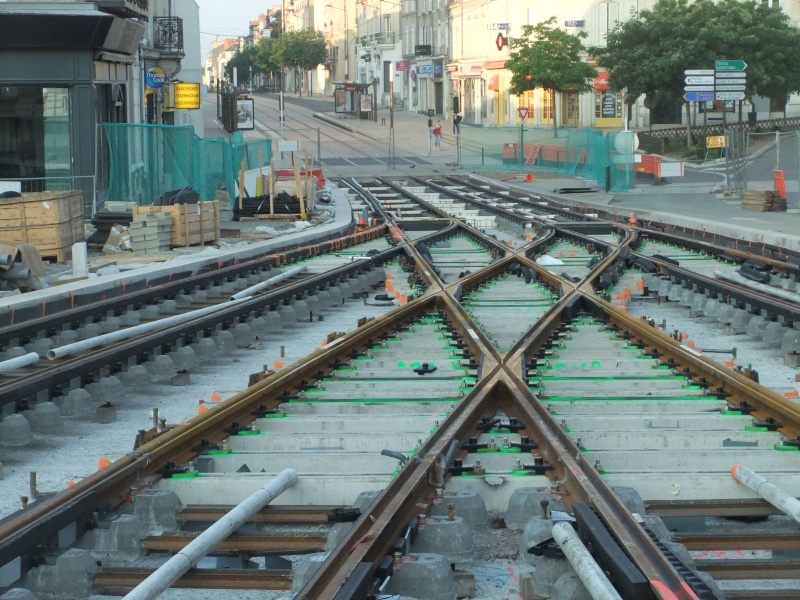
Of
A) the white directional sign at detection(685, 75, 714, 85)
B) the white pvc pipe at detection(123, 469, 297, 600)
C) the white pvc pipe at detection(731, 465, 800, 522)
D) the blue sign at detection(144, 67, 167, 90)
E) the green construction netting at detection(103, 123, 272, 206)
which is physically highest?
the blue sign at detection(144, 67, 167, 90)

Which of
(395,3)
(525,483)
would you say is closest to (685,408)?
(525,483)

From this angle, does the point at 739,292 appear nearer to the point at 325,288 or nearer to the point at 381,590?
the point at 325,288

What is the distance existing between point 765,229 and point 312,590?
20723 mm

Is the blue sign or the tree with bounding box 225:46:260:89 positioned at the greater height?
the tree with bounding box 225:46:260:89

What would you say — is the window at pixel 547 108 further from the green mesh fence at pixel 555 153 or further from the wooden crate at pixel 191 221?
the wooden crate at pixel 191 221

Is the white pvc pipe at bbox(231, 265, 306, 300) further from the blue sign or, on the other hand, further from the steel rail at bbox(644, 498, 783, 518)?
the blue sign

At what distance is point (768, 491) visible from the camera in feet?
18.5

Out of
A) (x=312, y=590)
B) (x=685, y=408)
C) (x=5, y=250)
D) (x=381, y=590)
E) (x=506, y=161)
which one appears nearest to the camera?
(x=312, y=590)

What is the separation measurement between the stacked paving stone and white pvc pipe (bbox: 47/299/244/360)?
23.4ft

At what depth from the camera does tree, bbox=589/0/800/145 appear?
5759 centimetres

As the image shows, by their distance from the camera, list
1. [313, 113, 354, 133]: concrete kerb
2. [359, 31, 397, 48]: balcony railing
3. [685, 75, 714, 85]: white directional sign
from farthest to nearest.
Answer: [359, 31, 397, 48]: balcony railing
[313, 113, 354, 133]: concrete kerb
[685, 75, 714, 85]: white directional sign

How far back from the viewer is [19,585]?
15.6 feet

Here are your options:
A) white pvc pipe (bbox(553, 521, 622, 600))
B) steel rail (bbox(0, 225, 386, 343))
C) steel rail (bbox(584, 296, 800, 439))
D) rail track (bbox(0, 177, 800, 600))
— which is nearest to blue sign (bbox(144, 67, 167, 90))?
steel rail (bbox(0, 225, 386, 343))

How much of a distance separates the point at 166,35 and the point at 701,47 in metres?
23.3
